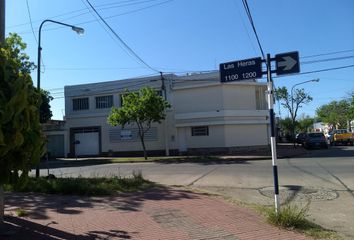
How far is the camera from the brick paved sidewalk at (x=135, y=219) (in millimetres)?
7473

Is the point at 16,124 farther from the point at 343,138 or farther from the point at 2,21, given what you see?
the point at 343,138

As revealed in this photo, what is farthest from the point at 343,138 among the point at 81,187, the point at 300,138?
the point at 81,187

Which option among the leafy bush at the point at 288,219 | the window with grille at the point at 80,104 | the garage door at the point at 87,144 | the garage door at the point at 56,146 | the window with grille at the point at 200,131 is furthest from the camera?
the garage door at the point at 56,146

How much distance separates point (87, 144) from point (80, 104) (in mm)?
3912

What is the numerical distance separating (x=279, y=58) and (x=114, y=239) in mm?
4817

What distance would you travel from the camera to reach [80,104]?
4181cm

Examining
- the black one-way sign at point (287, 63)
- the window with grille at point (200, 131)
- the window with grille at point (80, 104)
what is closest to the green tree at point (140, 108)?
the window with grille at point (200, 131)

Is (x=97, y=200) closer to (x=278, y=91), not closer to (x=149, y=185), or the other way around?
(x=149, y=185)

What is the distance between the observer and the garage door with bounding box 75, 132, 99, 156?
134ft

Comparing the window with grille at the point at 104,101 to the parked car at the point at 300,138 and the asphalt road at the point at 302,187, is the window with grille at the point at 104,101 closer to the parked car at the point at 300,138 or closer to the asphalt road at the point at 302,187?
the parked car at the point at 300,138

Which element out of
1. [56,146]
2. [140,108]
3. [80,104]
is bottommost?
[56,146]

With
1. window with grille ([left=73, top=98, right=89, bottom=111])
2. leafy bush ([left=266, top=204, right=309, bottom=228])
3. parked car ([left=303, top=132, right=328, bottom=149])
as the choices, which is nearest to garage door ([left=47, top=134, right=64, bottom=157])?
window with grille ([left=73, top=98, right=89, bottom=111])

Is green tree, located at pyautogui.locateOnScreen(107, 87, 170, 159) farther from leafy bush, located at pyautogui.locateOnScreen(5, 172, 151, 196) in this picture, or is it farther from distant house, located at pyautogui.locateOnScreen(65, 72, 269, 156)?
leafy bush, located at pyautogui.locateOnScreen(5, 172, 151, 196)

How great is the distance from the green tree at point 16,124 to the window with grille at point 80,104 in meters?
35.9
